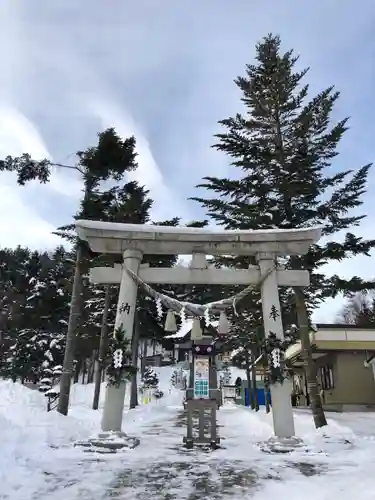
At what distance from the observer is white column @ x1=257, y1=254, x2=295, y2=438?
9.72 metres

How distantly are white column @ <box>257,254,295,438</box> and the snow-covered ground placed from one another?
63 centimetres

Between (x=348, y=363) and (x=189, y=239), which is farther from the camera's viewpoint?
(x=348, y=363)

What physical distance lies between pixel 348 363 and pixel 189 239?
1640 cm

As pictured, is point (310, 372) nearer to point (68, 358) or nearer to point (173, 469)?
point (173, 469)

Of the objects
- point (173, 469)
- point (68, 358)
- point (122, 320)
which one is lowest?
point (173, 469)

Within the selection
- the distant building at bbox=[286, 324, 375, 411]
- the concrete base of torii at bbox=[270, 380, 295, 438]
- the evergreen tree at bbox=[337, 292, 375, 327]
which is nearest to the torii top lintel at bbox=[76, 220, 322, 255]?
the concrete base of torii at bbox=[270, 380, 295, 438]

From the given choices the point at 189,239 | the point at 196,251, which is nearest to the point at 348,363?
the point at 196,251

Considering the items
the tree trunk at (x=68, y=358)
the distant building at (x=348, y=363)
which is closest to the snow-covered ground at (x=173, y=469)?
the tree trunk at (x=68, y=358)

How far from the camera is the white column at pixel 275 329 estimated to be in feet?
31.9

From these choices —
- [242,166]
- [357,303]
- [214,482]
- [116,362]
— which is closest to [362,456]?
[214,482]

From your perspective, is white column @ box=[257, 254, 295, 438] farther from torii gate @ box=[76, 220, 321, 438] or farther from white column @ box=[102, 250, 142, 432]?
white column @ box=[102, 250, 142, 432]

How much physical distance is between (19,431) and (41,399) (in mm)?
14829

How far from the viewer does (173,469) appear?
6.83 m

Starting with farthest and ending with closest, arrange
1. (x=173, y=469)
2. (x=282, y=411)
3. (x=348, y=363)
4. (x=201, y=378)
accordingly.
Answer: (x=348, y=363), (x=201, y=378), (x=282, y=411), (x=173, y=469)
